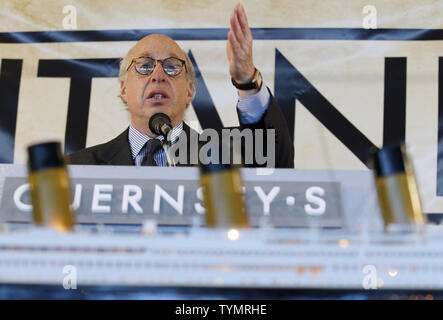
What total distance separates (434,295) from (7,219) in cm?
65

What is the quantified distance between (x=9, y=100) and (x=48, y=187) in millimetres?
1635

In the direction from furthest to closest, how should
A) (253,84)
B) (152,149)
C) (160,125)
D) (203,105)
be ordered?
(203,105) → (253,84) → (152,149) → (160,125)

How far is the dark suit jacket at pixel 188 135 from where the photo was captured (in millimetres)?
2021

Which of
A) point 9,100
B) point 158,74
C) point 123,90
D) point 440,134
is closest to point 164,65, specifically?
point 158,74

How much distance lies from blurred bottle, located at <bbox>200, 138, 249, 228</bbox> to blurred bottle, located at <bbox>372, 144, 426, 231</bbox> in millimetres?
173

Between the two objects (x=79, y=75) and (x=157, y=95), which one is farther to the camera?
(x=79, y=75)

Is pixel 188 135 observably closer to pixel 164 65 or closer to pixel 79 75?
pixel 164 65

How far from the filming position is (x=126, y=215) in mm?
1054

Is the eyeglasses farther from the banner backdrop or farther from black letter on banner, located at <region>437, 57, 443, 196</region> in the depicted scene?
black letter on banner, located at <region>437, 57, 443, 196</region>

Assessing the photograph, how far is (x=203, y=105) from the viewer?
2.32 m

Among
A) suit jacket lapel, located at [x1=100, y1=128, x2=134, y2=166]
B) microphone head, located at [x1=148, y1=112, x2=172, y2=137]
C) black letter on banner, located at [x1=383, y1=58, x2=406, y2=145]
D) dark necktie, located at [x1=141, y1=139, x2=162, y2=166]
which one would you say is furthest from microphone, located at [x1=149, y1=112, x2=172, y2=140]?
black letter on banner, located at [x1=383, y1=58, x2=406, y2=145]

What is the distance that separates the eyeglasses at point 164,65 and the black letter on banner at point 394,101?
0.68 metres

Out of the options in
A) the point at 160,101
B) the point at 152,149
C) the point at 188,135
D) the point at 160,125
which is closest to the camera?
the point at 160,125

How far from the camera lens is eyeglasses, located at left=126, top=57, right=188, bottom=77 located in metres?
2.20
